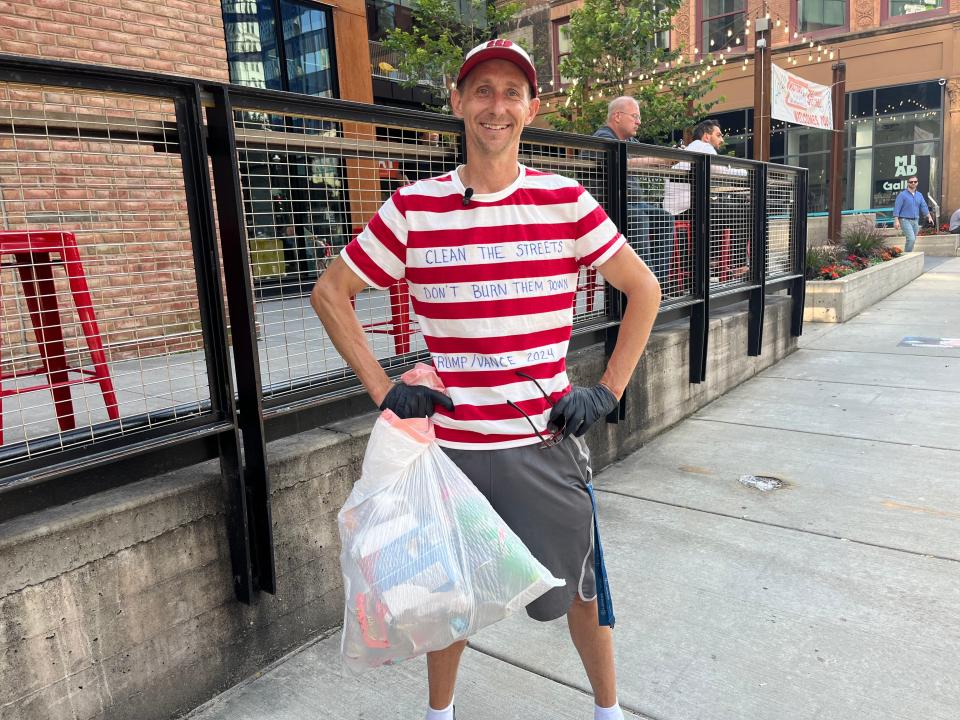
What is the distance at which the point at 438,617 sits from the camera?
1598 mm

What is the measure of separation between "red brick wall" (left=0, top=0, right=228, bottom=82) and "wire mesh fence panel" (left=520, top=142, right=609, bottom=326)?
339cm

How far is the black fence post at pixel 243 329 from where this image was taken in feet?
7.38

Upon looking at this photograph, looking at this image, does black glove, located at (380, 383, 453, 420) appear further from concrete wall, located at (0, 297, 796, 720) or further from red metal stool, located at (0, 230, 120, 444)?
red metal stool, located at (0, 230, 120, 444)

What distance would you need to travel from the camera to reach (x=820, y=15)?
21.2 metres

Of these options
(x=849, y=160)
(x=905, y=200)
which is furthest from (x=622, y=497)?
(x=849, y=160)

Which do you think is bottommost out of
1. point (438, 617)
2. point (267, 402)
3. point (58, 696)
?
point (58, 696)

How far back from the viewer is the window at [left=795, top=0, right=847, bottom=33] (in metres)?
21.1

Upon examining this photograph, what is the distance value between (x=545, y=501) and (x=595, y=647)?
496mm

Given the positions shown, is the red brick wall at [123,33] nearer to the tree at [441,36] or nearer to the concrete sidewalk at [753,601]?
the concrete sidewalk at [753,601]

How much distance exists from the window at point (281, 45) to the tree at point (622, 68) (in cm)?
648

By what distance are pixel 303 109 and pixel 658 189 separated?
305cm

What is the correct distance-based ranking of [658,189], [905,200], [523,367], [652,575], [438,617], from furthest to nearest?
[905,200] < [658,189] < [652,575] < [523,367] < [438,617]

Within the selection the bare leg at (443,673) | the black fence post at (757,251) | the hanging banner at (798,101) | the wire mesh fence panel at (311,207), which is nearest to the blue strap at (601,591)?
the bare leg at (443,673)

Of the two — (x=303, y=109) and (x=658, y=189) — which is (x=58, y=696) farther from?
(x=658, y=189)
